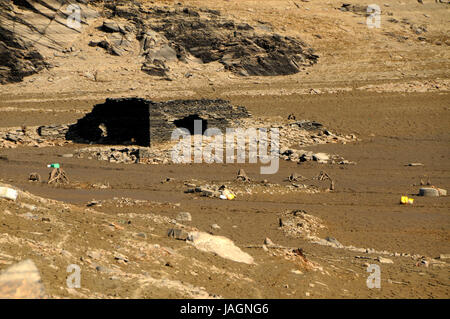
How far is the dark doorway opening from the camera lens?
21.3m

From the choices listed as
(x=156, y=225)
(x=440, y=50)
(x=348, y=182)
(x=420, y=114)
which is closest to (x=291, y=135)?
(x=348, y=182)

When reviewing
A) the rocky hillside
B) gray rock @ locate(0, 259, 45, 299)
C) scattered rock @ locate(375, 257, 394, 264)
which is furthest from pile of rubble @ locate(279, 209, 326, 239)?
the rocky hillside

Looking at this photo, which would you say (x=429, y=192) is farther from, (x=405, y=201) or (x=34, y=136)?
(x=34, y=136)

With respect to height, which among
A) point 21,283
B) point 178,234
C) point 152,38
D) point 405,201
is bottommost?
point 405,201

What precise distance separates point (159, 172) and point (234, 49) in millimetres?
16721

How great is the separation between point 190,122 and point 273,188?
6014mm

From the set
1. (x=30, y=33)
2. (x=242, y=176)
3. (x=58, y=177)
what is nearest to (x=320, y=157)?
(x=242, y=176)

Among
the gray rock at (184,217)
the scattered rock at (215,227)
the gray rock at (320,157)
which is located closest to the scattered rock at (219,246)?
the scattered rock at (215,227)

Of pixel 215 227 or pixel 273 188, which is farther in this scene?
pixel 273 188

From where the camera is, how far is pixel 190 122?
21.4m

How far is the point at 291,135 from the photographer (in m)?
22.3

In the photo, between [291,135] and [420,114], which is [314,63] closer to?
[420,114]

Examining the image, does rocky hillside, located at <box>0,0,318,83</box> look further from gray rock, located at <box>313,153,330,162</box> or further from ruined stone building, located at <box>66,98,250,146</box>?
gray rock, located at <box>313,153,330,162</box>

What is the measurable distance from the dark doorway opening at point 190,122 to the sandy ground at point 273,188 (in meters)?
2.88
